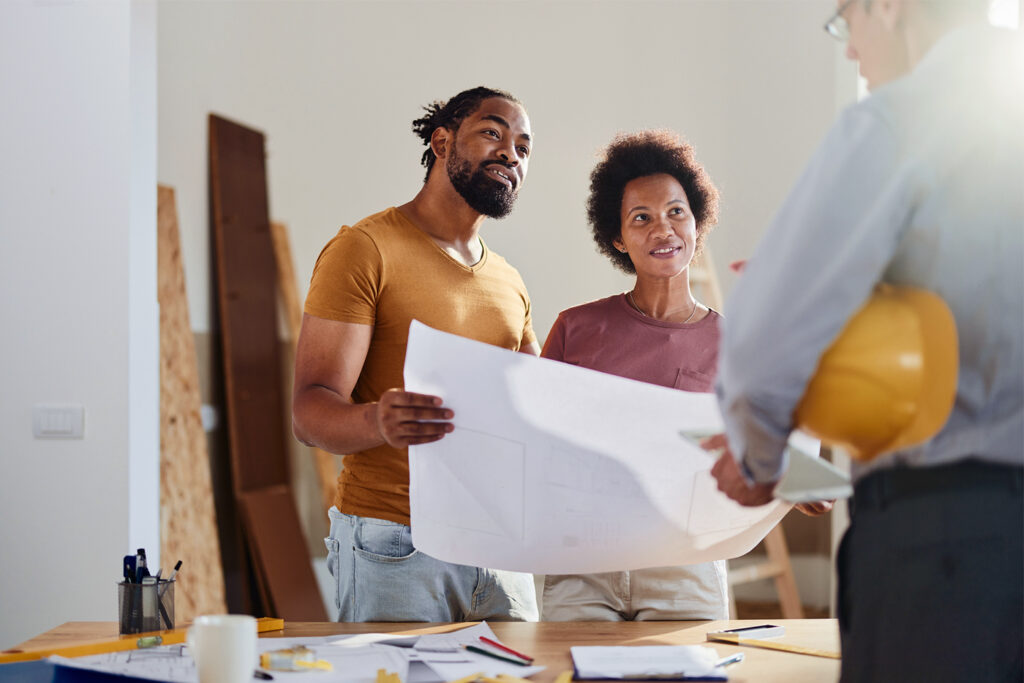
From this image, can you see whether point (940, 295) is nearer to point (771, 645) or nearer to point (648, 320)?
point (771, 645)

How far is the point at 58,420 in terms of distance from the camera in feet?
8.30

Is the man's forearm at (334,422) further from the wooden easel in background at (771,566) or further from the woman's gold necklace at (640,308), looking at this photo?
the wooden easel in background at (771,566)

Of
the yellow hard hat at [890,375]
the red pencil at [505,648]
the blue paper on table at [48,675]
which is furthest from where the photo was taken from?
the red pencil at [505,648]

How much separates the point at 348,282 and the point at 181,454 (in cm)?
196

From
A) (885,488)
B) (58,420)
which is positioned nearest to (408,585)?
(885,488)

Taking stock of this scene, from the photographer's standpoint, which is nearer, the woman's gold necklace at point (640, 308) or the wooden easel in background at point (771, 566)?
the woman's gold necklace at point (640, 308)

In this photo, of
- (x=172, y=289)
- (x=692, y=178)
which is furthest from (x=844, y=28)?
(x=172, y=289)

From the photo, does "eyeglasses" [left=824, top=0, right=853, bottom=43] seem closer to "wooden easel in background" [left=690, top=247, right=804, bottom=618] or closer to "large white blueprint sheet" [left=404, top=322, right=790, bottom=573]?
"large white blueprint sheet" [left=404, top=322, right=790, bottom=573]

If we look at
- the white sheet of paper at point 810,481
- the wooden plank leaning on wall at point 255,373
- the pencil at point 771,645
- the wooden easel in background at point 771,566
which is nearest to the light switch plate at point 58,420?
the wooden plank leaning on wall at point 255,373

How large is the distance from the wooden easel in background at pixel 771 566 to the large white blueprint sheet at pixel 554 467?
2334mm

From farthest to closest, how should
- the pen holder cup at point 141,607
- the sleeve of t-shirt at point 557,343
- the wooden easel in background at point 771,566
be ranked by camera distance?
1. the wooden easel in background at point 771,566
2. the sleeve of t-shirt at point 557,343
3. the pen holder cup at point 141,607

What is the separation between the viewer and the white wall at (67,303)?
8.27ft

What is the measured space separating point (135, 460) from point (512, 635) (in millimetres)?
1558

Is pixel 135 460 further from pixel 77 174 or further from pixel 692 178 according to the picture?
pixel 692 178
